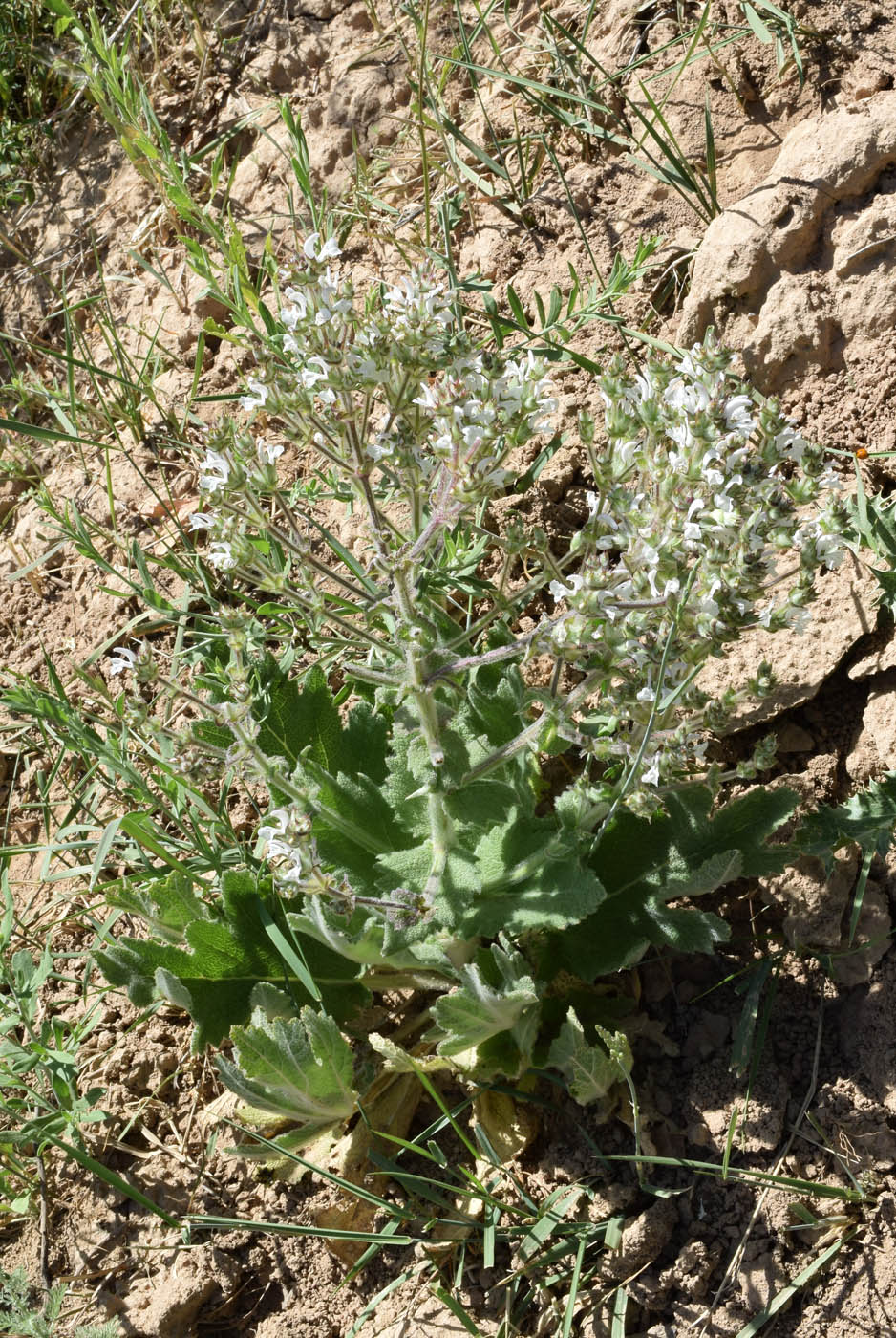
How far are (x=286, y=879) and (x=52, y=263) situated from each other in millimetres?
3847

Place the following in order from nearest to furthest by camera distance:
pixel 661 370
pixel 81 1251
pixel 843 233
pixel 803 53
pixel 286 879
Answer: pixel 286 879
pixel 661 370
pixel 81 1251
pixel 843 233
pixel 803 53

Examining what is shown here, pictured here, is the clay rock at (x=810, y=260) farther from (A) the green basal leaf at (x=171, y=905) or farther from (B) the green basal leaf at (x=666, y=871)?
(A) the green basal leaf at (x=171, y=905)

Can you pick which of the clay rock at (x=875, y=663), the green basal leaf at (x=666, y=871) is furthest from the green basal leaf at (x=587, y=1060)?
the clay rock at (x=875, y=663)

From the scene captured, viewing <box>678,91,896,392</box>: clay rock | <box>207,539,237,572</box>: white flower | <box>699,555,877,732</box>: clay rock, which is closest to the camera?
<box>207,539,237,572</box>: white flower

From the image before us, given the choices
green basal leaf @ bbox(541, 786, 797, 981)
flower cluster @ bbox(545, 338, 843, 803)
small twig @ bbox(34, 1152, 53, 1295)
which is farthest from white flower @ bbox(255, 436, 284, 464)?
small twig @ bbox(34, 1152, 53, 1295)

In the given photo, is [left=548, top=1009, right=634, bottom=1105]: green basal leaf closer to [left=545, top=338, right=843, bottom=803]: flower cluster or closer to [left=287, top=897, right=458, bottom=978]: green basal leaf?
[left=287, top=897, right=458, bottom=978]: green basal leaf

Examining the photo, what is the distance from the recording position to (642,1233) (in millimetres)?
2750

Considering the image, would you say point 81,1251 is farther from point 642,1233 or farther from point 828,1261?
point 828,1261

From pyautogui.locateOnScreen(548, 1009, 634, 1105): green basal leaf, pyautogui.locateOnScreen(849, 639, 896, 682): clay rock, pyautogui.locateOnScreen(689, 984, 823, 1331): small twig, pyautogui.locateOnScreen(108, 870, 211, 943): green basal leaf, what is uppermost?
pyautogui.locateOnScreen(108, 870, 211, 943): green basal leaf

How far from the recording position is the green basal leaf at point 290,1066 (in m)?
2.72

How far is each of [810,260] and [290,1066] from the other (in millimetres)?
2608

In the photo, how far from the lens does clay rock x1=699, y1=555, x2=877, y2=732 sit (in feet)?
10.5

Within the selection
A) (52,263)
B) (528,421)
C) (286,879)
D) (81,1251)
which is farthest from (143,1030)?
(52,263)

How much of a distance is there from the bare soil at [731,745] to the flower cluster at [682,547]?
0.73m
